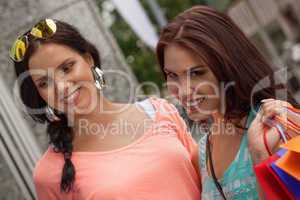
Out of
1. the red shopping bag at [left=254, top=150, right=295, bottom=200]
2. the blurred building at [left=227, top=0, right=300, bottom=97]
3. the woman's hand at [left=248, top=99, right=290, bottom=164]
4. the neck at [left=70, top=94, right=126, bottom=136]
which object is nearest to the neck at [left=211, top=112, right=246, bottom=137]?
the woman's hand at [left=248, top=99, right=290, bottom=164]

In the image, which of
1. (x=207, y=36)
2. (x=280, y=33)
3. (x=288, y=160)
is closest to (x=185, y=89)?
(x=207, y=36)

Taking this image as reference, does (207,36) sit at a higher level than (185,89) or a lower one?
higher

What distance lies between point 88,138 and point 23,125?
0.99 metres

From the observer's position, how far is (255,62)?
1958 millimetres

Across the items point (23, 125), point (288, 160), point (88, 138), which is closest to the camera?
point (288, 160)

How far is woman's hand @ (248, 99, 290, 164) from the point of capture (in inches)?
66.2

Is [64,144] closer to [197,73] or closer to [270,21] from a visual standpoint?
[197,73]

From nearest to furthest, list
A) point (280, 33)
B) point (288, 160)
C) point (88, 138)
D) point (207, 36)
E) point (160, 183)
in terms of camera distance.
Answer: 1. point (288, 160)
2. point (207, 36)
3. point (160, 183)
4. point (88, 138)
5. point (280, 33)

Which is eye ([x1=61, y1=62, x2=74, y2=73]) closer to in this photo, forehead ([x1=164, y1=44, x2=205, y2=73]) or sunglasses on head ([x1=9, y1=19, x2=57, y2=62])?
sunglasses on head ([x1=9, y1=19, x2=57, y2=62])

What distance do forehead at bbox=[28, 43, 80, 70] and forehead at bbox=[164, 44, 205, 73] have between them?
0.65m

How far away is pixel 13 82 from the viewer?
3.55 metres

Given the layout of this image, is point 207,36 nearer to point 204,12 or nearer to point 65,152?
point 204,12

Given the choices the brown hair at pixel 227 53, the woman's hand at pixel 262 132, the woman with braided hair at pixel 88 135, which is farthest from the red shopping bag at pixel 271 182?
the woman with braided hair at pixel 88 135

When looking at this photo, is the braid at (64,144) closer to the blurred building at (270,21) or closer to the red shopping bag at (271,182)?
the red shopping bag at (271,182)
